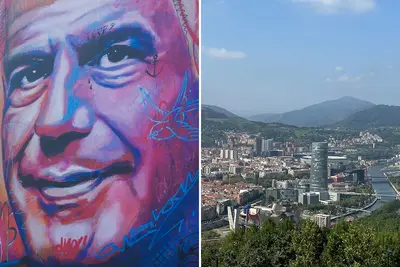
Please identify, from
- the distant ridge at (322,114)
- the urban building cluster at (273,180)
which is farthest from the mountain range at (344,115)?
the urban building cluster at (273,180)

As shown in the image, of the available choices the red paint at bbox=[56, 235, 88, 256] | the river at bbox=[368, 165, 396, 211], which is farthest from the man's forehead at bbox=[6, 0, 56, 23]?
the river at bbox=[368, 165, 396, 211]

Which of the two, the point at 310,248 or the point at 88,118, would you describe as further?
the point at 310,248

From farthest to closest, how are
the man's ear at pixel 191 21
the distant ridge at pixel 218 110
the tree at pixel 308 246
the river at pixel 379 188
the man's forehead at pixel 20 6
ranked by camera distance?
the distant ridge at pixel 218 110
the river at pixel 379 188
the tree at pixel 308 246
the man's ear at pixel 191 21
the man's forehead at pixel 20 6

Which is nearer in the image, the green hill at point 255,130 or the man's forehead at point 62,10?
the man's forehead at point 62,10

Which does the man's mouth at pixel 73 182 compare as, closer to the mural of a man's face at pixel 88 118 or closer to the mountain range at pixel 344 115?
the mural of a man's face at pixel 88 118

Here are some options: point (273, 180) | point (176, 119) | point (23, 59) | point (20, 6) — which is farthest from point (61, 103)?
point (273, 180)

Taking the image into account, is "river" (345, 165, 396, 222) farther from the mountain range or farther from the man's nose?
the man's nose

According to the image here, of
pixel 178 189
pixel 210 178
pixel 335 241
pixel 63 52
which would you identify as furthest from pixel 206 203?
pixel 63 52

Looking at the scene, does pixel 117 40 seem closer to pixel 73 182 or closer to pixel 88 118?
pixel 88 118

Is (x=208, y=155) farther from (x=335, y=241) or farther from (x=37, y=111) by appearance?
(x=37, y=111)
